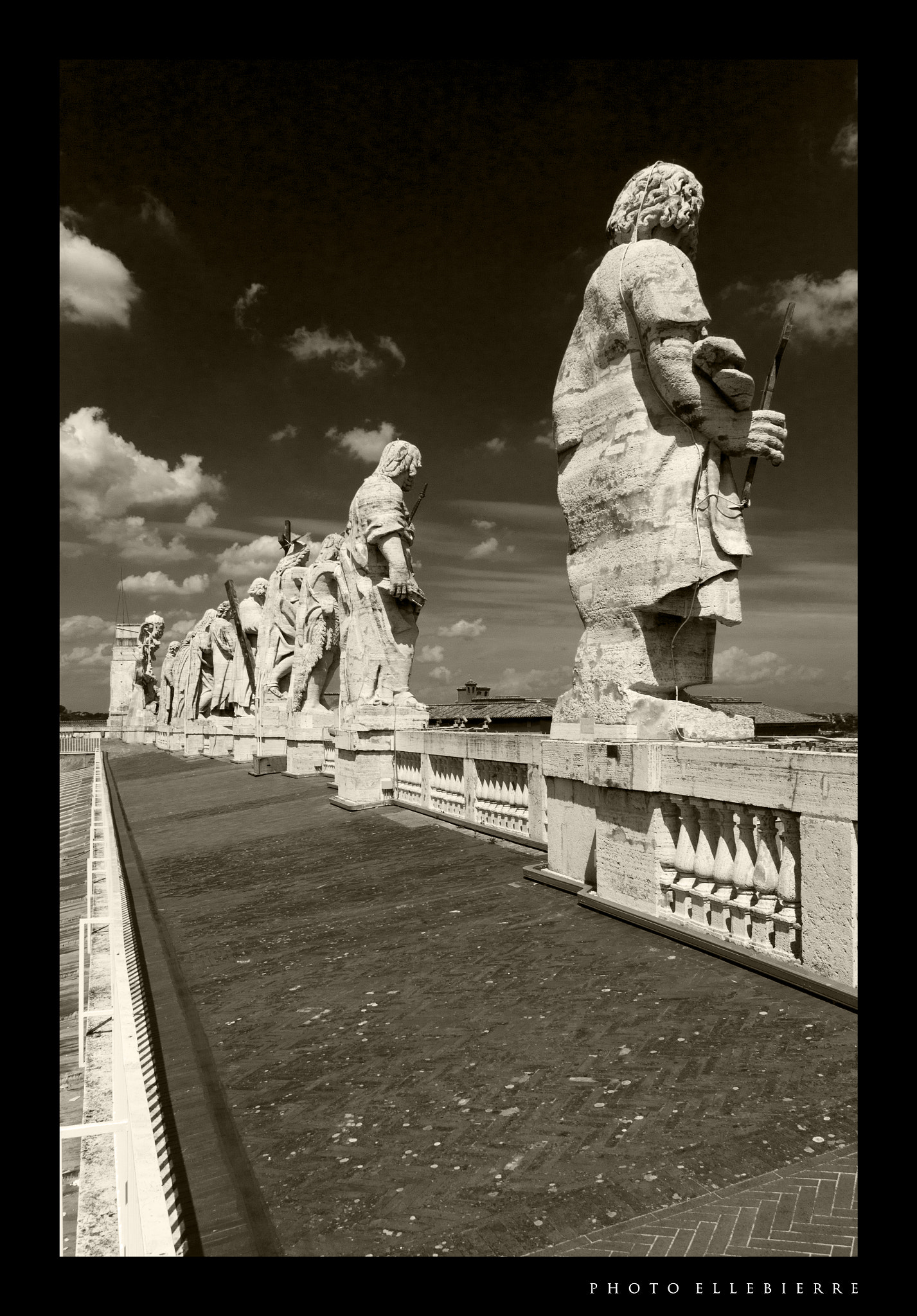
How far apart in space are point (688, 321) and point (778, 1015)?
4.64 meters

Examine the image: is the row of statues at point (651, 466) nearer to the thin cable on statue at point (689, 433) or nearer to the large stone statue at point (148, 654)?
the thin cable on statue at point (689, 433)

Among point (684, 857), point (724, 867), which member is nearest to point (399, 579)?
point (684, 857)

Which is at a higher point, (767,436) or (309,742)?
(767,436)

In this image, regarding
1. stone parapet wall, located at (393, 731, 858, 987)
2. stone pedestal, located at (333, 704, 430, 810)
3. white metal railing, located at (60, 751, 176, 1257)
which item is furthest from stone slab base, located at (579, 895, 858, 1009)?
stone pedestal, located at (333, 704, 430, 810)

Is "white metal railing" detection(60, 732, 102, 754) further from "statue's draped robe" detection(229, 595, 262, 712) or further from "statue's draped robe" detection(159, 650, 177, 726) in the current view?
"statue's draped robe" detection(229, 595, 262, 712)

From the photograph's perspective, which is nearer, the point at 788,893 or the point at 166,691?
the point at 788,893

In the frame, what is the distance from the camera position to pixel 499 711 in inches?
1054

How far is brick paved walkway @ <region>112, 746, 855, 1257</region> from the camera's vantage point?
2453 millimetres

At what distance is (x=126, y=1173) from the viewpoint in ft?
6.64

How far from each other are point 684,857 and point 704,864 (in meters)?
0.16

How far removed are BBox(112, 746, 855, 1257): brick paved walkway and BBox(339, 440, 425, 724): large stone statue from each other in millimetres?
6322

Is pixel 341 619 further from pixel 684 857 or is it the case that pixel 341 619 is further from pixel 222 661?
pixel 222 661

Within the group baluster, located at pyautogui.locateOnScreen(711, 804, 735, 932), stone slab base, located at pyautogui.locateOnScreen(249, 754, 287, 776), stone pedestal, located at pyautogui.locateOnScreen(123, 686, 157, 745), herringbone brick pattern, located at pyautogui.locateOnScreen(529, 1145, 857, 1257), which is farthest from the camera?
stone pedestal, located at pyautogui.locateOnScreen(123, 686, 157, 745)

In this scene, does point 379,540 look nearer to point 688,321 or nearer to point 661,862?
point 688,321
